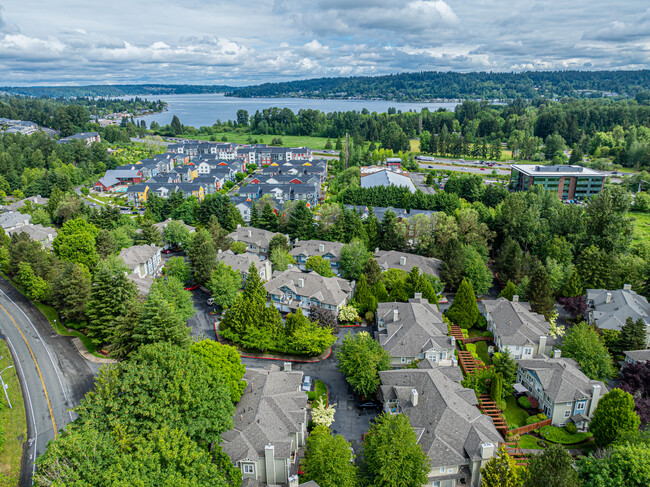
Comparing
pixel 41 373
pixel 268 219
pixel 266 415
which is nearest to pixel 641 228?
pixel 268 219

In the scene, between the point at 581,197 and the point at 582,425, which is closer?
the point at 582,425

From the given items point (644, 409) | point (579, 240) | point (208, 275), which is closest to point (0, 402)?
point (208, 275)

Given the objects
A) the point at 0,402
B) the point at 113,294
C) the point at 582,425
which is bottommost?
the point at 582,425

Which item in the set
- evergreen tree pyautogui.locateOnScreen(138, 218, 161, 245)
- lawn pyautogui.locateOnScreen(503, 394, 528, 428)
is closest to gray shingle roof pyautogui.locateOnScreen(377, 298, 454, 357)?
lawn pyautogui.locateOnScreen(503, 394, 528, 428)

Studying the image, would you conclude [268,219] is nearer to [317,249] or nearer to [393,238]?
[317,249]

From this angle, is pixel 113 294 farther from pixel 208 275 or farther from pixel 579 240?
pixel 579 240
